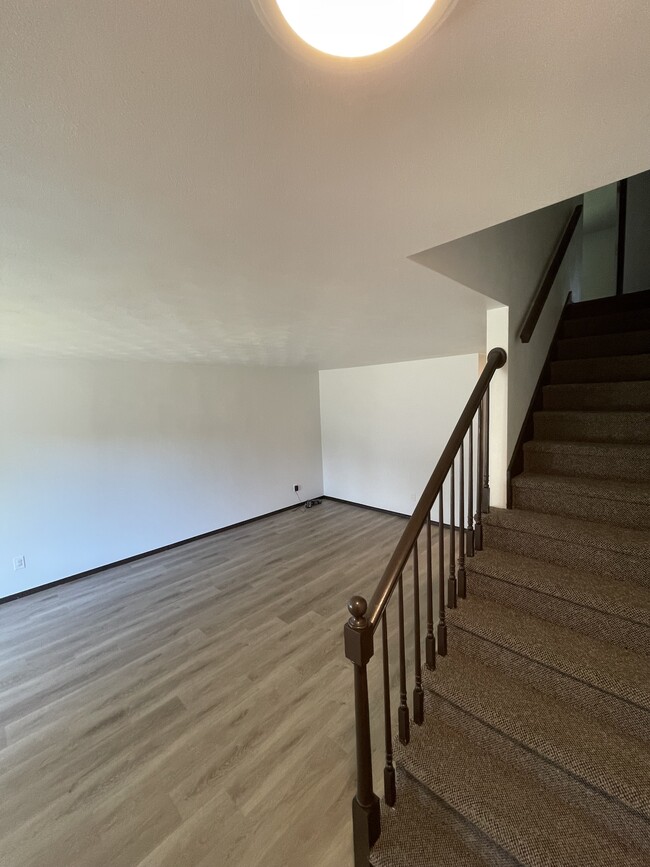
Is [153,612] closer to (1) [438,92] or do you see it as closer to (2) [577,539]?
(2) [577,539]

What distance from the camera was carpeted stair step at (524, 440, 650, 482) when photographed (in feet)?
6.45

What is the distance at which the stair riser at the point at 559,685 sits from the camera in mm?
1254

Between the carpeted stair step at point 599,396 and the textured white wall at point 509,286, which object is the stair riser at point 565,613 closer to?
the textured white wall at point 509,286

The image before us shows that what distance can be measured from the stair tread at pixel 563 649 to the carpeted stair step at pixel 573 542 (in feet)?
1.11

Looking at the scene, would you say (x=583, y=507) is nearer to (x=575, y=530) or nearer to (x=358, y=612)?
(x=575, y=530)

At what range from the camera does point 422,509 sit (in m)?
1.46

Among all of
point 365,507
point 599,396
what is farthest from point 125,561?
point 599,396

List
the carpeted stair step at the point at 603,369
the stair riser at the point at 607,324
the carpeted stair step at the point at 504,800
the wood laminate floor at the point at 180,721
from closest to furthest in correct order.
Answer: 1. the carpeted stair step at the point at 504,800
2. the wood laminate floor at the point at 180,721
3. the carpeted stair step at the point at 603,369
4. the stair riser at the point at 607,324

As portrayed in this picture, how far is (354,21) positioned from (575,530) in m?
2.09

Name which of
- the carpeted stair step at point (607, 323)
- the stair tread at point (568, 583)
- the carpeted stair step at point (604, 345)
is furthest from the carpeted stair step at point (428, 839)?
the carpeted stair step at point (607, 323)

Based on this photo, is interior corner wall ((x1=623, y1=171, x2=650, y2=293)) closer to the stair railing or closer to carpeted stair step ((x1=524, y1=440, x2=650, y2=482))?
carpeted stair step ((x1=524, y1=440, x2=650, y2=482))

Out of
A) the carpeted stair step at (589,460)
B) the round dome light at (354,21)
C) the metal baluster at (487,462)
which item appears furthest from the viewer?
the metal baluster at (487,462)

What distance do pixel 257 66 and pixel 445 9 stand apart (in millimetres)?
318

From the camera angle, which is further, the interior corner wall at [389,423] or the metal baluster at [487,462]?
the interior corner wall at [389,423]
